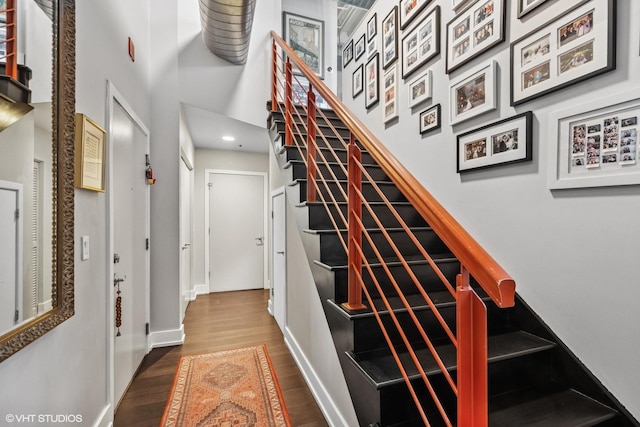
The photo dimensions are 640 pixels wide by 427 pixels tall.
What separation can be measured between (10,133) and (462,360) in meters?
1.43

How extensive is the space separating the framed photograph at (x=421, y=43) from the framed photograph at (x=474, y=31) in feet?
0.41

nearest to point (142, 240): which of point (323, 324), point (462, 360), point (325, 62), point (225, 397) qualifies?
point (225, 397)

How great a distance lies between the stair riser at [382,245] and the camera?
1.60m

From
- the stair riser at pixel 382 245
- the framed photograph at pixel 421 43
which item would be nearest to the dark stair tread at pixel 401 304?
the stair riser at pixel 382 245

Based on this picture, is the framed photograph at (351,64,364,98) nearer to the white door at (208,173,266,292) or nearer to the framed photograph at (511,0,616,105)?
the framed photograph at (511,0,616,105)

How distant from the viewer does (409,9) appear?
7.38ft

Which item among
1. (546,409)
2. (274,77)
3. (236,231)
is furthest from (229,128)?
(546,409)

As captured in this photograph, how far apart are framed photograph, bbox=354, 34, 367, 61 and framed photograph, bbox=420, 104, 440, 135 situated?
1.25 m

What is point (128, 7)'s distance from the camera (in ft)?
7.05

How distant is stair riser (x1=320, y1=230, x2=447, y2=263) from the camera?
63.0 inches

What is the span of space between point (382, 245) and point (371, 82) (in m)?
1.75

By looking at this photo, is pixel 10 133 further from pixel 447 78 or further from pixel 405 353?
pixel 447 78

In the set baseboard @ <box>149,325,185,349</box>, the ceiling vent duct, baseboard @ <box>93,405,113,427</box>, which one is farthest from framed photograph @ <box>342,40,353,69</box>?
baseboard @ <box>93,405,113,427</box>

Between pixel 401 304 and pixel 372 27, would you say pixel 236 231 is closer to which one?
pixel 372 27
